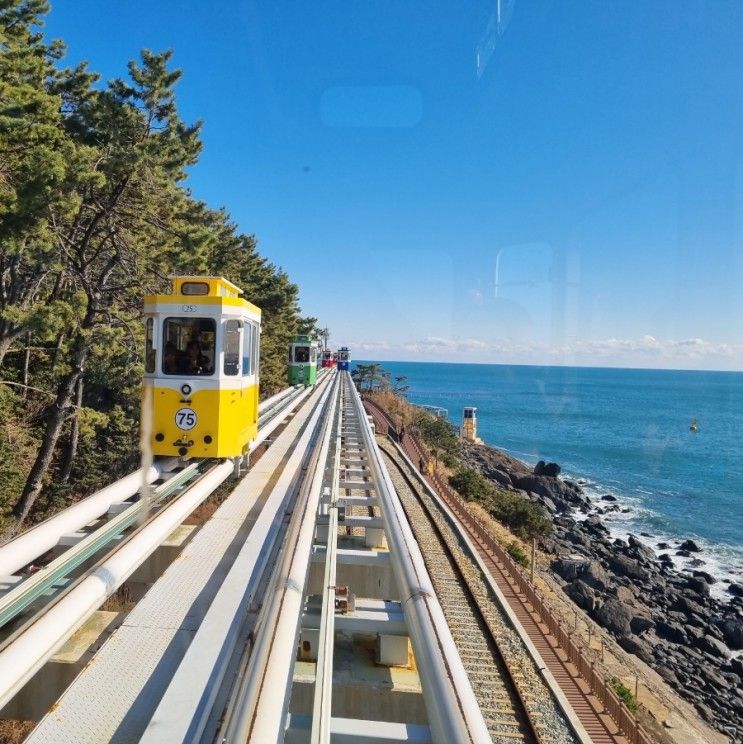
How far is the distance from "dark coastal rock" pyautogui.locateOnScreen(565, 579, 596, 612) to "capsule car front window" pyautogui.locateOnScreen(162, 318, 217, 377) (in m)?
21.2

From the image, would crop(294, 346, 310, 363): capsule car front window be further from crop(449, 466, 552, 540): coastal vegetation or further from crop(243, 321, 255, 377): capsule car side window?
crop(243, 321, 255, 377): capsule car side window

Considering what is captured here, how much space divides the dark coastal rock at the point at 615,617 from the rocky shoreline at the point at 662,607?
43 millimetres

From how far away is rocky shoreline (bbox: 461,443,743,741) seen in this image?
19.6 metres

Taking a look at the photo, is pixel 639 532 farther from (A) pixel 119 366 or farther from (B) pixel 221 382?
(B) pixel 221 382

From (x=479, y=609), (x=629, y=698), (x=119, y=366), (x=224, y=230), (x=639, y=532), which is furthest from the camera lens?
(x=639, y=532)

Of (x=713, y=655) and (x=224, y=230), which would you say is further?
(x=224, y=230)

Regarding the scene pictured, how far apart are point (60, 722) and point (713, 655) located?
27470mm

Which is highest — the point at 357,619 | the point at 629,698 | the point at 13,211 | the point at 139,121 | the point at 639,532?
the point at 139,121

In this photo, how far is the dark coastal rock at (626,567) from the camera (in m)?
31.2

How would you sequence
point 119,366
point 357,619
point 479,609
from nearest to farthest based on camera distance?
point 357,619 < point 479,609 < point 119,366

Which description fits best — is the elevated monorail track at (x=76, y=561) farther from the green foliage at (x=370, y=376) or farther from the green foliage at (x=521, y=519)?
the green foliage at (x=370, y=376)

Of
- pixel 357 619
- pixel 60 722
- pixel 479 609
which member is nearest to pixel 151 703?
pixel 60 722

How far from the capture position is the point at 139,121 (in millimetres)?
14469

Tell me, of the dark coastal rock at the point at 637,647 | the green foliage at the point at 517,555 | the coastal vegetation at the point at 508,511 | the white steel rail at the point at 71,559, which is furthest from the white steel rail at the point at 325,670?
the coastal vegetation at the point at 508,511
